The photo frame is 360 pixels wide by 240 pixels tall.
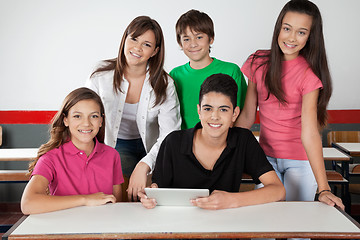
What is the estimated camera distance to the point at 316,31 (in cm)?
202

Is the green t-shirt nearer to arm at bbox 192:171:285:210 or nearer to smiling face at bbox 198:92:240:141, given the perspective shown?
smiling face at bbox 198:92:240:141

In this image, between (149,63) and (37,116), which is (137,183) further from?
(37,116)

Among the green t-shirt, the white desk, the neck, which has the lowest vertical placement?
the white desk

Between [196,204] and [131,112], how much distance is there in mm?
956

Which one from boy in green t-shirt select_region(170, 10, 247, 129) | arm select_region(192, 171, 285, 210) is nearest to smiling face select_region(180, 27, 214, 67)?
boy in green t-shirt select_region(170, 10, 247, 129)

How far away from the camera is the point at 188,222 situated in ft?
5.10

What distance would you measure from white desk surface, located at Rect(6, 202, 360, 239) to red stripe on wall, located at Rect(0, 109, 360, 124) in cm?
276

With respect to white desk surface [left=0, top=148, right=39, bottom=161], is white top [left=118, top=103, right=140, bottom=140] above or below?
above

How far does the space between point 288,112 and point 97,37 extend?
269cm

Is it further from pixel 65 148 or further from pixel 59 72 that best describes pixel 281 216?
pixel 59 72

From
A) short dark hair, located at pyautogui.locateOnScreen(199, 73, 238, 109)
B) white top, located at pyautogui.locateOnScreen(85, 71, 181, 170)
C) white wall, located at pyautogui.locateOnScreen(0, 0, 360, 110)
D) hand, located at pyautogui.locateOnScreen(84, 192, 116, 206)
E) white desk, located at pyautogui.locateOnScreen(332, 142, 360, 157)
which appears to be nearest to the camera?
hand, located at pyautogui.locateOnScreen(84, 192, 116, 206)

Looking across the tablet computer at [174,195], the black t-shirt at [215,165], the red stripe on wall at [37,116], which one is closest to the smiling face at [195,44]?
the black t-shirt at [215,165]

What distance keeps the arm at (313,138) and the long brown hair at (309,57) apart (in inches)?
3.2

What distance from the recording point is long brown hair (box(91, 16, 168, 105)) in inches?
91.0
